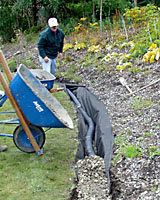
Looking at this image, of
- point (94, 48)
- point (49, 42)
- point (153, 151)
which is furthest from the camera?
point (94, 48)

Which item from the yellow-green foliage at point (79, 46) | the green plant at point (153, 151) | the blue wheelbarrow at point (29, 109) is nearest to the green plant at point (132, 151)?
the green plant at point (153, 151)

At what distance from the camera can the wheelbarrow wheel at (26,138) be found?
12.1ft

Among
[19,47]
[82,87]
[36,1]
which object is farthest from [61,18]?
[82,87]

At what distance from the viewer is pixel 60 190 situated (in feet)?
10.5

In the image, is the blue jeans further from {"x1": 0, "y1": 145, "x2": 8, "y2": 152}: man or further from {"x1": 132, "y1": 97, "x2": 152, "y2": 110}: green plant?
{"x1": 0, "y1": 145, "x2": 8, "y2": 152}: man

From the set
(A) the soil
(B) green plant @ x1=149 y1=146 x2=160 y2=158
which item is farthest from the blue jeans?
(B) green plant @ x1=149 y1=146 x2=160 y2=158

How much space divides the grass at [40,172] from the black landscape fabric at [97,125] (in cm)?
27

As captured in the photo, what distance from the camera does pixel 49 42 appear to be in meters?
6.07

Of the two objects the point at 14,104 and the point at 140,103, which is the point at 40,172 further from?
the point at 140,103

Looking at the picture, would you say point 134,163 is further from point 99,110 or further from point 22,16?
point 22,16

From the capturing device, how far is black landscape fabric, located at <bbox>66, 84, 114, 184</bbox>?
4113mm

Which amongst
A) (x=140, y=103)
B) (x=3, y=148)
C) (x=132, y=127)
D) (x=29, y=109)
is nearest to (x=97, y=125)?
(x=132, y=127)

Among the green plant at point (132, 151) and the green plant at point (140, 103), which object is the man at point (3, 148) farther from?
the green plant at point (140, 103)

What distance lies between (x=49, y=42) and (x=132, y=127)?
108 inches
